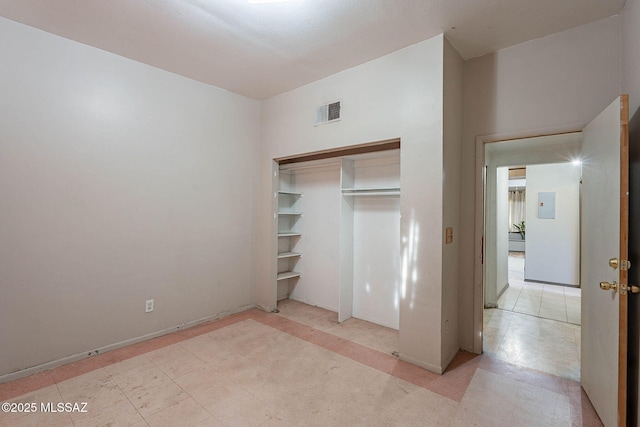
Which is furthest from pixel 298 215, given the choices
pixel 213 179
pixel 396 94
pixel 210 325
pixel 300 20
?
pixel 300 20

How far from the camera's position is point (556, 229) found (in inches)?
219

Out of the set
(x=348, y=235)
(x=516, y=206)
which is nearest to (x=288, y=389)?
(x=348, y=235)

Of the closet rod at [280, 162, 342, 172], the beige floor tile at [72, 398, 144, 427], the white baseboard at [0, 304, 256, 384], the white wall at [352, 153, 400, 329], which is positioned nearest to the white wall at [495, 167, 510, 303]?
the white wall at [352, 153, 400, 329]

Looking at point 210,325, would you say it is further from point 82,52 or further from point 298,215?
point 82,52

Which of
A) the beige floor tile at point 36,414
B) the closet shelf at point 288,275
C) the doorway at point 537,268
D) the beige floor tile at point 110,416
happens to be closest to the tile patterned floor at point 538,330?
the doorway at point 537,268

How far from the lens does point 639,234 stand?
1762mm

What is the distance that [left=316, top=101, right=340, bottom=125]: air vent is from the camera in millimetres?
3250

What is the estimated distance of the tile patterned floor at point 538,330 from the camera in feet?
8.91

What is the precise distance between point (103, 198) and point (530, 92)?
423 centimetres

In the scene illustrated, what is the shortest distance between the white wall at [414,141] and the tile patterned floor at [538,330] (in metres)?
0.85

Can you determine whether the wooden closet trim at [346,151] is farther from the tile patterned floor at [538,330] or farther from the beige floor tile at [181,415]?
the beige floor tile at [181,415]

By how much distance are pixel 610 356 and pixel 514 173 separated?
27.5ft

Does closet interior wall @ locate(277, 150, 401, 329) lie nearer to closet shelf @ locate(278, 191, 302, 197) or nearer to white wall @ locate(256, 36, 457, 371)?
closet shelf @ locate(278, 191, 302, 197)

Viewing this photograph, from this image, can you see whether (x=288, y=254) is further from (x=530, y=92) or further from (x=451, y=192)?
(x=530, y=92)
